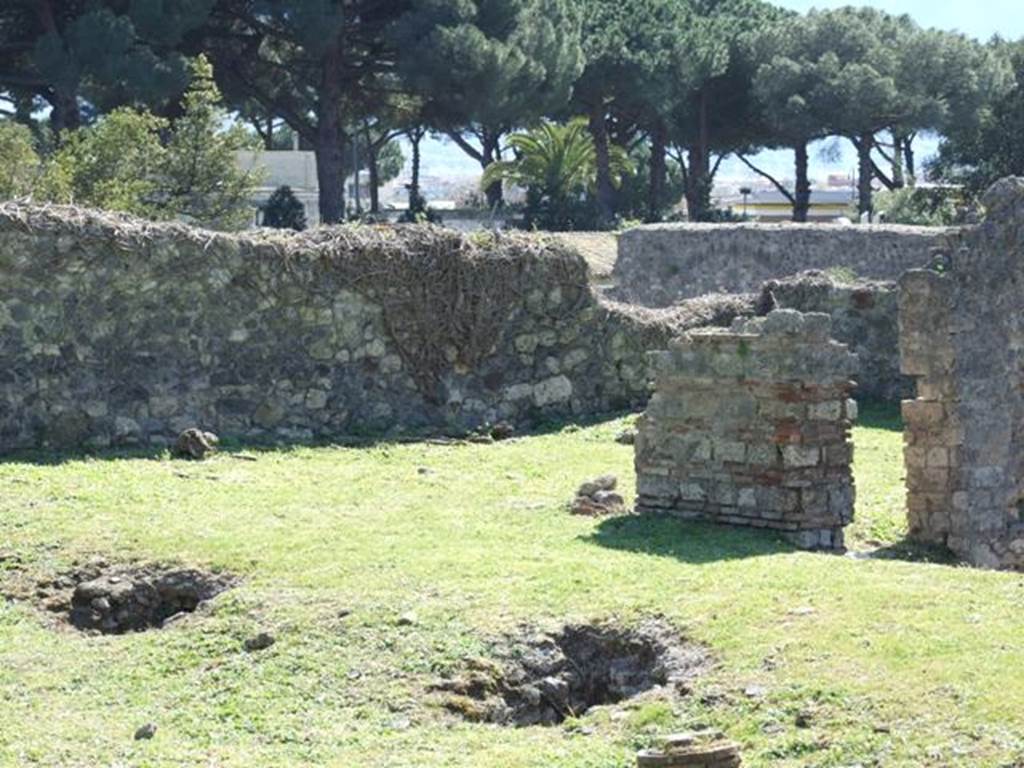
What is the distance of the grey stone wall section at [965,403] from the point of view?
14.8 m

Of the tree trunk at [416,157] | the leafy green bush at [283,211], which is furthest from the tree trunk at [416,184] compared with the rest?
the leafy green bush at [283,211]

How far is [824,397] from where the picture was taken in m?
13.7

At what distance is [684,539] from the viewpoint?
13156 mm

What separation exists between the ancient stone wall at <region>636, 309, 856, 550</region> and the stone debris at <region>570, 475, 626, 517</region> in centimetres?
34

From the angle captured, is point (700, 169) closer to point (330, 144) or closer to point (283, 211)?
point (330, 144)

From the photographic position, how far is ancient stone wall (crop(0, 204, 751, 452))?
1692cm

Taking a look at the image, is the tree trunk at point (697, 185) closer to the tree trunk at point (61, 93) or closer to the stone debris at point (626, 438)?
the tree trunk at point (61, 93)

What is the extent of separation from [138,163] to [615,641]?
71.8 feet

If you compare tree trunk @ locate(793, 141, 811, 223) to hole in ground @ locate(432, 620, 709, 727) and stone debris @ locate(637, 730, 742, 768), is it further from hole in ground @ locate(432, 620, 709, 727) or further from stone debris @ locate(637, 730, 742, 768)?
stone debris @ locate(637, 730, 742, 768)

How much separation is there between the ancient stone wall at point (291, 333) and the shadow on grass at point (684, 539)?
4994 millimetres

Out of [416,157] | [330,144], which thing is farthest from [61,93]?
[416,157]

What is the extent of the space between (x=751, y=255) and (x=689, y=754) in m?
23.4

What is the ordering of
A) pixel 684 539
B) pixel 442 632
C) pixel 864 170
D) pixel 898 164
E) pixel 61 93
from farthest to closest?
1. pixel 898 164
2. pixel 864 170
3. pixel 61 93
4. pixel 684 539
5. pixel 442 632

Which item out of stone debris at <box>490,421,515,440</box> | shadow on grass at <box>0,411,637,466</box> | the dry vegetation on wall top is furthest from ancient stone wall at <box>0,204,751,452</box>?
stone debris at <box>490,421,515,440</box>
